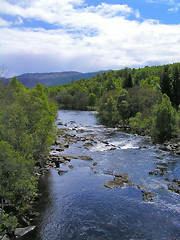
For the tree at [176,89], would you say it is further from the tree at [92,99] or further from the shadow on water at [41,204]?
the tree at [92,99]

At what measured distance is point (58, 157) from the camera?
37594 millimetres

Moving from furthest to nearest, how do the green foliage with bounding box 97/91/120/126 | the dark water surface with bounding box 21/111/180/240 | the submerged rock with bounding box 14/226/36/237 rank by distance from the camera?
the green foliage with bounding box 97/91/120/126 → the dark water surface with bounding box 21/111/180/240 → the submerged rock with bounding box 14/226/36/237

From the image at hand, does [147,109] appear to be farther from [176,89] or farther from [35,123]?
[35,123]

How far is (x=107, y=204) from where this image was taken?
73.7ft

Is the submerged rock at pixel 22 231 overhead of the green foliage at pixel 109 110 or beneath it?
beneath

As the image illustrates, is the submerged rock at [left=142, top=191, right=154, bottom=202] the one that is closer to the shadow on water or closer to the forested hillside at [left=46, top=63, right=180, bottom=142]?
the shadow on water

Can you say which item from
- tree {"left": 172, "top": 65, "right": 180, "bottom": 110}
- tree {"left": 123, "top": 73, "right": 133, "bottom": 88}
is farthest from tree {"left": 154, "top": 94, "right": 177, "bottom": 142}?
→ tree {"left": 123, "top": 73, "right": 133, "bottom": 88}

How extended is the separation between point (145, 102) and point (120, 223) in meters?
53.1

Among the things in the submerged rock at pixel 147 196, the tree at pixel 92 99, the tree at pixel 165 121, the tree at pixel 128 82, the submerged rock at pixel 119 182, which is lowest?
the submerged rock at pixel 147 196

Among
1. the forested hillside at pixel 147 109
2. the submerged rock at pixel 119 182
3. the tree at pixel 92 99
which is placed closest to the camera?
the submerged rock at pixel 119 182

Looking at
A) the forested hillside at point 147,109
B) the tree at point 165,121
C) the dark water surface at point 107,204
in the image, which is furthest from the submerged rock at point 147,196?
the forested hillside at point 147,109

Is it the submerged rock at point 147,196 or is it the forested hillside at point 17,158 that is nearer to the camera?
the forested hillside at point 17,158

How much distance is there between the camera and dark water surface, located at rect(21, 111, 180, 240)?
707 inches

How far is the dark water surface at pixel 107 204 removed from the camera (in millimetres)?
17969
